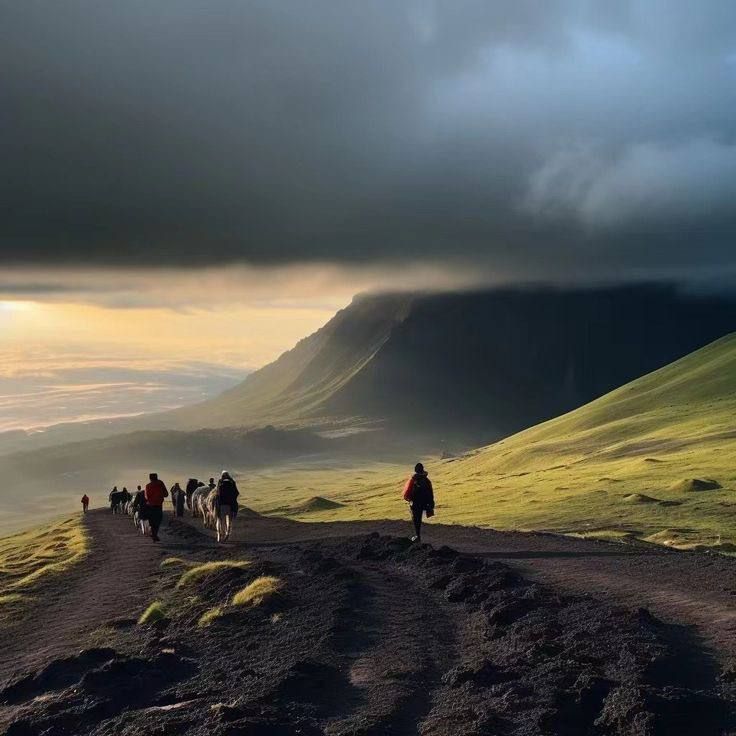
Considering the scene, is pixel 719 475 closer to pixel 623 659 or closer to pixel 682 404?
pixel 623 659

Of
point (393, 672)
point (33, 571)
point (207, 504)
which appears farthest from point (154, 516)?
point (393, 672)

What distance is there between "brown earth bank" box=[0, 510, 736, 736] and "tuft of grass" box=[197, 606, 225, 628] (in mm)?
105

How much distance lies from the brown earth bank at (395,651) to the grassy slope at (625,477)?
13662mm

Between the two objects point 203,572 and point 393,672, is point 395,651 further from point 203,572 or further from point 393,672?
point 203,572

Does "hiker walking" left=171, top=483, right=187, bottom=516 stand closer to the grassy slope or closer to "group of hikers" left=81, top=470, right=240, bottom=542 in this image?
"group of hikers" left=81, top=470, right=240, bottom=542

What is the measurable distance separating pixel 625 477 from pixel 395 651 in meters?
55.1

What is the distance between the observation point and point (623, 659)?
15.3 meters

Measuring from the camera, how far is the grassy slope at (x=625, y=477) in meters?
44.6

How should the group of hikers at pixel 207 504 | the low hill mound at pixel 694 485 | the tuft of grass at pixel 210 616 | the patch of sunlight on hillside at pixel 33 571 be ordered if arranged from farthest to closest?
the low hill mound at pixel 694 485 < the group of hikers at pixel 207 504 < the patch of sunlight on hillside at pixel 33 571 < the tuft of grass at pixel 210 616

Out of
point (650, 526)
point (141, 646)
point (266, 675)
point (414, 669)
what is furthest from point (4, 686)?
point (650, 526)

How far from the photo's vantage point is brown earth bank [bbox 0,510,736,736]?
44.2 ft

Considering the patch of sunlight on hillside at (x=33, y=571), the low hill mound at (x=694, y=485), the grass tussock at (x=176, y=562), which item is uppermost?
the grass tussock at (x=176, y=562)

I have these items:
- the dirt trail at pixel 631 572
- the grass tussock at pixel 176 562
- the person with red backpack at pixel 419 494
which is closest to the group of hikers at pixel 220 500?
the person with red backpack at pixel 419 494

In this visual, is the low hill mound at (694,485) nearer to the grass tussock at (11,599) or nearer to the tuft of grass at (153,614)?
the tuft of grass at (153,614)
